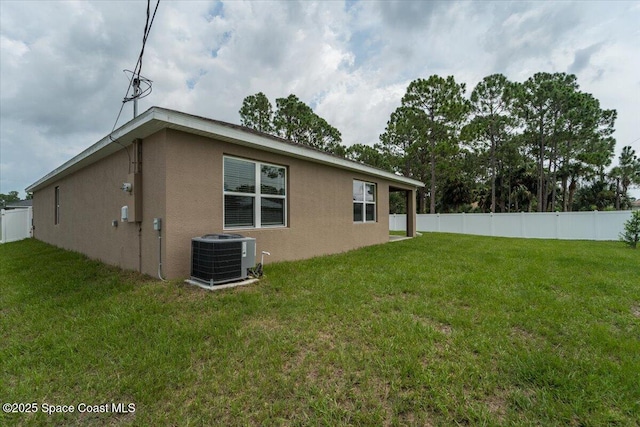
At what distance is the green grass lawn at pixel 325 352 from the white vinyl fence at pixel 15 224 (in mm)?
12213

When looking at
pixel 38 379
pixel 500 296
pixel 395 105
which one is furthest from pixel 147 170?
pixel 395 105

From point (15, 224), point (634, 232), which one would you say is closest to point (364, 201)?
point (634, 232)

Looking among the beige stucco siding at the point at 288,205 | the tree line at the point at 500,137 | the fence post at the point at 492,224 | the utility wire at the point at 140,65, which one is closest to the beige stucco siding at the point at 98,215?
the utility wire at the point at 140,65

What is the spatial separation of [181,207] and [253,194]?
150cm

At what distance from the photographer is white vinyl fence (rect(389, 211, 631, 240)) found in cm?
1311

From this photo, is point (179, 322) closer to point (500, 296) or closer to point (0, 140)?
point (500, 296)

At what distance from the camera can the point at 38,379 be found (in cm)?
232

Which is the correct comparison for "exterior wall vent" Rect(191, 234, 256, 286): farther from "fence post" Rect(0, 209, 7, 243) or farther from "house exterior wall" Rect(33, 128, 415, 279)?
"fence post" Rect(0, 209, 7, 243)

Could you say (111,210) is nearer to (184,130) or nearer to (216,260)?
(184,130)

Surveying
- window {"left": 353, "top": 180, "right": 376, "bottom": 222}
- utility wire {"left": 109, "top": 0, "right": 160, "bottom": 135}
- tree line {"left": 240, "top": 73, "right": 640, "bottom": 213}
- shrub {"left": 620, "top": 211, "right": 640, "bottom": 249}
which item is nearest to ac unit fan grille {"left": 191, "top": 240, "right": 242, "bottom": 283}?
utility wire {"left": 109, "top": 0, "right": 160, "bottom": 135}

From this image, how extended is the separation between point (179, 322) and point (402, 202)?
30.6 metres

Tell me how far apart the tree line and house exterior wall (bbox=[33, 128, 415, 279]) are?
1343 cm

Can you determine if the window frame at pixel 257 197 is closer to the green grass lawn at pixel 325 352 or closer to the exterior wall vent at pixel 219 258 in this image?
the exterior wall vent at pixel 219 258

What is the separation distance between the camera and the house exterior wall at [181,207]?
4.57 meters
